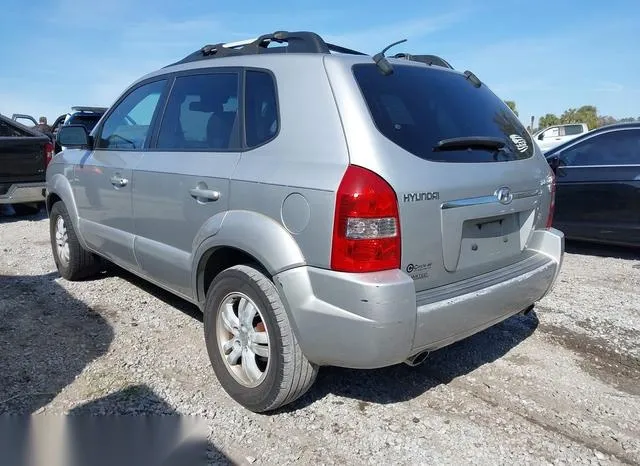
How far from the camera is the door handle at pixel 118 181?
368cm

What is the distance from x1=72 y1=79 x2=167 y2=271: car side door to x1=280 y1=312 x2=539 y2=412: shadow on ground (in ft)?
5.39

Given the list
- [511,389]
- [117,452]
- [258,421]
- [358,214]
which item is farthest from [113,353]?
[511,389]

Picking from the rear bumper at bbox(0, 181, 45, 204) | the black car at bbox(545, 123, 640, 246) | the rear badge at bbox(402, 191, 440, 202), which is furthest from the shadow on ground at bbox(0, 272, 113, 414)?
the black car at bbox(545, 123, 640, 246)

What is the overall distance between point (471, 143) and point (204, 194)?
144 cm

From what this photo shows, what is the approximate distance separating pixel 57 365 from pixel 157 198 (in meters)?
1.21

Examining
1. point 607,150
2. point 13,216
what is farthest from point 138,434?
point 13,216

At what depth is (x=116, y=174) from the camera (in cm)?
380

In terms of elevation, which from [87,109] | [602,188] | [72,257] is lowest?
[72,257]

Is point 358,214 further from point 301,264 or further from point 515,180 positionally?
point 515,180

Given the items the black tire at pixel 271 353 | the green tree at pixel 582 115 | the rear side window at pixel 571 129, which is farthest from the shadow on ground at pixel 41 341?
the green tree at pixel 582 115

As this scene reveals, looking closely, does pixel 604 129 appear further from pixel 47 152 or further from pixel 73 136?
pixel 47 152

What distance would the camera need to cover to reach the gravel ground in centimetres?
254

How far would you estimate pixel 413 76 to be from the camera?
9.24ft

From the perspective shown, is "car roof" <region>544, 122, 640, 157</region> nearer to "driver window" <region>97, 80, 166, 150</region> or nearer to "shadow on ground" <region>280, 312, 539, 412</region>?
"shadow on ground" <region>280, 312, 539, 412</region>
